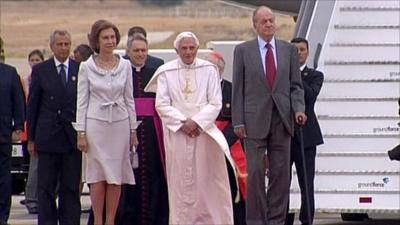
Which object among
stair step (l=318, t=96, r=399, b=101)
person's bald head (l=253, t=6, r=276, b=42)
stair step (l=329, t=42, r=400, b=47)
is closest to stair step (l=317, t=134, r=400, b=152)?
stair step (l=318, t=96, r=399, b=101)

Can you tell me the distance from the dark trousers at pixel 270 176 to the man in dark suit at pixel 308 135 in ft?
3.26

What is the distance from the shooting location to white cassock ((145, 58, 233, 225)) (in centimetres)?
1097

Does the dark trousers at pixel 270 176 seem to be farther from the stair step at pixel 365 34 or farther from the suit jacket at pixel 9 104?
the stair step at pixel 365 34

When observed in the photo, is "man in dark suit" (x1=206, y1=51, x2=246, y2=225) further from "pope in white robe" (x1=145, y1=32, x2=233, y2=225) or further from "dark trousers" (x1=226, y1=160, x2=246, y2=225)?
"pope in white robe" (x1=145, y1=32, x2=233, y2=225)

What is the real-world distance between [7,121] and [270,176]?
269 cm

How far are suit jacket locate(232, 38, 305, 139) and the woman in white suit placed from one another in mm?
922

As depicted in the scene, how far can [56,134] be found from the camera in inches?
469

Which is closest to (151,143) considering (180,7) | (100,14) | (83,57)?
(83,57)

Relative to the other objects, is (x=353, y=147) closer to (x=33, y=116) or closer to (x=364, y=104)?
(x=364, y=104)

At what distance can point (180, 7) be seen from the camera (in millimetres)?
91625

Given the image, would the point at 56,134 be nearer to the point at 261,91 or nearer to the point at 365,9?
the point at 261,91

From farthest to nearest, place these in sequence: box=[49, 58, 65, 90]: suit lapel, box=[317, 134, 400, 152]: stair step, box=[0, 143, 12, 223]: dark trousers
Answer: box=[317, 134, 400, 152]: stair step
box=[0, 143, 12, 223]: dark trousers
box=[49, 58, 65, 90]: suit lapel

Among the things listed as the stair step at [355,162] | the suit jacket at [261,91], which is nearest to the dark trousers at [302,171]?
the stair step at [355,162]

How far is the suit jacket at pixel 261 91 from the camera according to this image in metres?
11.5
